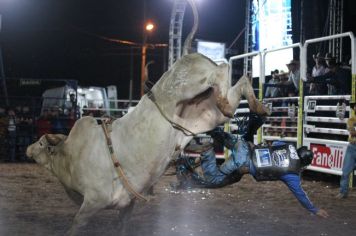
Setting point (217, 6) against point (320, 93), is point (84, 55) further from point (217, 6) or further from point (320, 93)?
point (320, 93)

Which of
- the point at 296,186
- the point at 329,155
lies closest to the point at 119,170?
the point at 296,186

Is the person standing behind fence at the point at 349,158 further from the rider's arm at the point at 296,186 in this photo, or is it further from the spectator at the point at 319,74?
the rider's arm at the point at 296,186

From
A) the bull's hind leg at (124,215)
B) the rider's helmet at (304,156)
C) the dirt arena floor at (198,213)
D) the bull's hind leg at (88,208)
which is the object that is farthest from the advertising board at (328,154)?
the bull's hind leg at (88,208)

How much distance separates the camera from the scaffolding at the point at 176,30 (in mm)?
13516

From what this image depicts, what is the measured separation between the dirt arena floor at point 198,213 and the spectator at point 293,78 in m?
1.74

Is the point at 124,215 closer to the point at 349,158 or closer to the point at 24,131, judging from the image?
the point at 349,158

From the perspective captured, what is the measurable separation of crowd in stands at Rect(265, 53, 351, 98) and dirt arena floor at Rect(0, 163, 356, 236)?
1619 mm

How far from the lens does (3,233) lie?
582cm

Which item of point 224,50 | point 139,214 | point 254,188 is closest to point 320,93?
point 254,188

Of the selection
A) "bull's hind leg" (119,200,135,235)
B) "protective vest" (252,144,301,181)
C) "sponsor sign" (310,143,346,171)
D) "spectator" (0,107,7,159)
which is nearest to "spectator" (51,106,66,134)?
"spectator" (0,107,7,159)

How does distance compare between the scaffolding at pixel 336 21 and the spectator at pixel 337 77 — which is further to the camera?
the scaffolding at pixel 336 21

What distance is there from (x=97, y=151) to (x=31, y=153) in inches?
31.9

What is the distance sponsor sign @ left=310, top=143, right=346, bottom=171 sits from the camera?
9227 millimetres

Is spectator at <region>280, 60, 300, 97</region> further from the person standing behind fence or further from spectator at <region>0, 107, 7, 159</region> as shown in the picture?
spectator at <region>0, 107, 7, 159</region>
